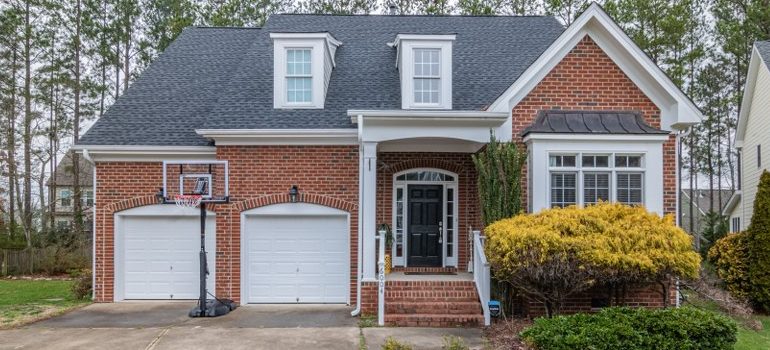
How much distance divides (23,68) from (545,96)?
69.6ft

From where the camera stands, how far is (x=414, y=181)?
40.2ft

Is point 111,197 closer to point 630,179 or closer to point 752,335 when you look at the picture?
point 630,179

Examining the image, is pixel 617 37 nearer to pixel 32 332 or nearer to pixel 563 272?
pixel 563 272

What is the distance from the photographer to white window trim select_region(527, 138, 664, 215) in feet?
32.5

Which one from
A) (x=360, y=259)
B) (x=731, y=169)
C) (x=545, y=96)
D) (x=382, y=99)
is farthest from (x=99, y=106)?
(x=731, y=169)

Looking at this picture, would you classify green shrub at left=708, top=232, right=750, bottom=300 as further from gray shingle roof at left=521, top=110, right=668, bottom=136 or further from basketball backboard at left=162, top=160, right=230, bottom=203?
basketball backboard at left=162, top=160, right=230, bottom=203

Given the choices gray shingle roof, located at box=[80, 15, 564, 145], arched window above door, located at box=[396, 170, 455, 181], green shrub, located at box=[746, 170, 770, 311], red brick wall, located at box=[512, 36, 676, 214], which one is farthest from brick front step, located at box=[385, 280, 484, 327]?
green shrub, located at box=[746, 170, 770, 311]

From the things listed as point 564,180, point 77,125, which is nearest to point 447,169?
point 564,180

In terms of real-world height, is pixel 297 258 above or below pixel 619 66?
below

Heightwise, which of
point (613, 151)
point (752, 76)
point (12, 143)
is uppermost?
point (752, 76)

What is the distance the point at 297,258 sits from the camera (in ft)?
38.9

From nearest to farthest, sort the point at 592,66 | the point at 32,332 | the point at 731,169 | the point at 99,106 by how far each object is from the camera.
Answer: the point at 32,332, the point at 592,66, the point at 99,106, the point at 731,169

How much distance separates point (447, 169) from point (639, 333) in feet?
18.0

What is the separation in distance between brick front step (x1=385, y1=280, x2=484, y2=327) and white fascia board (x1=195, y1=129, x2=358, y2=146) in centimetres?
320
